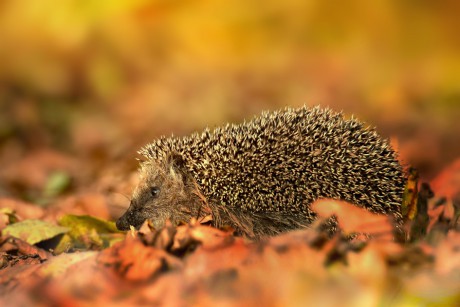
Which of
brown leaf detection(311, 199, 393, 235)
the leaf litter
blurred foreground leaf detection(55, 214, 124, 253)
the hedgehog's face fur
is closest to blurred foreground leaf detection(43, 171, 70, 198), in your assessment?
blurred foreground leaf detection(55, 214, 124, 253)

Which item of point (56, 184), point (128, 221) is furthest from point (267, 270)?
point (56, 184)

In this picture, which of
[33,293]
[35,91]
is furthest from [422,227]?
[35,91]

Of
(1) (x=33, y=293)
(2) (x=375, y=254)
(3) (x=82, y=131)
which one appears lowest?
(1) (x=33, y=293)

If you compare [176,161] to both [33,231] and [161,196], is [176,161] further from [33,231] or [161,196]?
[33,231]

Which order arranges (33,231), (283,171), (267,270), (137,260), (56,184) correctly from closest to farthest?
(267,270), (137,260), (283,171), (33,231), (56,184)

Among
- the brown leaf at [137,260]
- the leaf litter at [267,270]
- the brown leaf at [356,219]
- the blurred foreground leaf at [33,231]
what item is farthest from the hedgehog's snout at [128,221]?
the brown leaf at [356,219]

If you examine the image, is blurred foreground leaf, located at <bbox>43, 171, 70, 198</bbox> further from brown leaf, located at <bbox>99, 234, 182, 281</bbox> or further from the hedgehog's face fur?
brown leaf, located at <bbox>99, 234, 182, 281</bbox>

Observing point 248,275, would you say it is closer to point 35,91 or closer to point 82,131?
point 82,131
